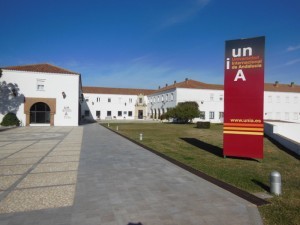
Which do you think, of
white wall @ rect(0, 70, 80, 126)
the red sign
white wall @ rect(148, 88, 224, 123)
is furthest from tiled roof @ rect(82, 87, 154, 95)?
the red sign

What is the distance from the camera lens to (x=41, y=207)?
5129mm

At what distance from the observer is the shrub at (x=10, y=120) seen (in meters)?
30.1

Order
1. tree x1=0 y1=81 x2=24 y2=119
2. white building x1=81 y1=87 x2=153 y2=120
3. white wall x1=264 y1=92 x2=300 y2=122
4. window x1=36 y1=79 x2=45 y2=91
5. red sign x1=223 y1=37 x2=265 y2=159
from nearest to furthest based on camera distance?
red sign x1=223 y1=37 x2=265 y2=159 → tree x1=0 y1=81 x2=24 y2=119 → window x1=36 y1=79 x2=45 y2=91 → white wall x1=264 y1=92 x2=300 y2=122 → white building x1=81 y1=87 x2=153 y2=120

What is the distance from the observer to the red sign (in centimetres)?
1058

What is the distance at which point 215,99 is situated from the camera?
53.5m

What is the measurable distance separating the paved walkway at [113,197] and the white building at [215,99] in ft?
137

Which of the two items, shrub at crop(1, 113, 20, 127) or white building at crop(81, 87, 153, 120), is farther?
white building at crop(81, 87, 153, 120)

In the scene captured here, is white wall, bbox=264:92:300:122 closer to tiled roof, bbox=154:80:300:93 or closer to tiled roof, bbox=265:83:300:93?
tiled roof, bbox=265:83:300:93

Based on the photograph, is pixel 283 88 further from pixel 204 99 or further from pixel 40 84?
pixel 40 84

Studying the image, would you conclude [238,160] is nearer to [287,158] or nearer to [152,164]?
[287,158]

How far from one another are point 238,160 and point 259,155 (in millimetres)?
846

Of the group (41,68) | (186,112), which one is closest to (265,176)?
(41,68)

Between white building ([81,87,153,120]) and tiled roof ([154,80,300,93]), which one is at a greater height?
tiled roof ([154,80,300,93])

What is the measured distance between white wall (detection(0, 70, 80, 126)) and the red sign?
84.4 ft
